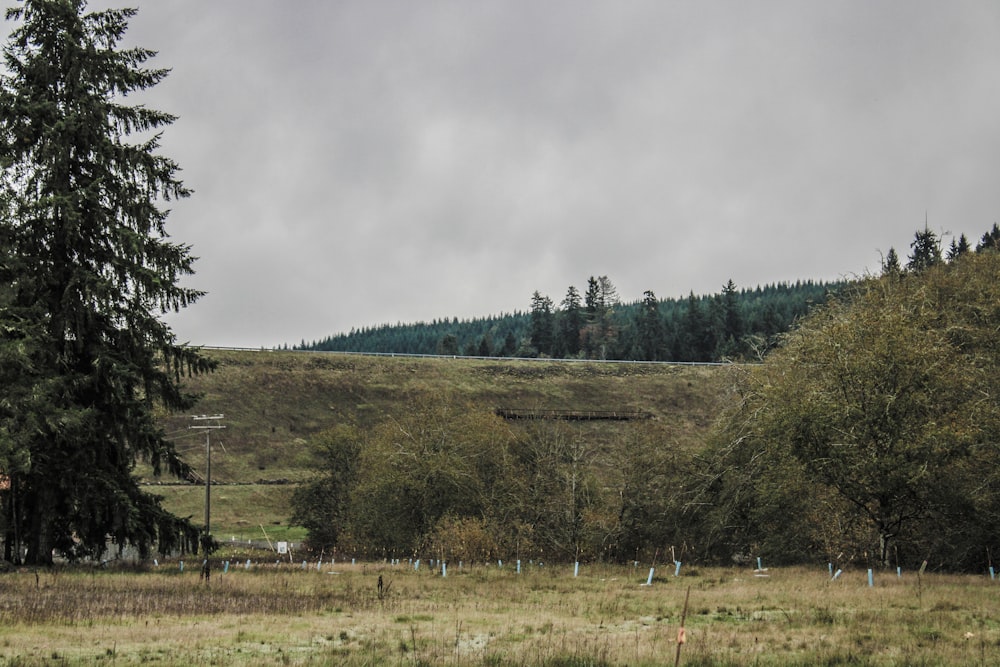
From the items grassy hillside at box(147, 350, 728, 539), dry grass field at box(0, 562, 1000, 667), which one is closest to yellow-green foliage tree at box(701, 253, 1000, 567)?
dry grass field at box(0, 562, 1000, 667)

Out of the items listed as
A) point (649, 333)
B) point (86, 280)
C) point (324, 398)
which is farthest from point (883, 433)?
point (649, 333)

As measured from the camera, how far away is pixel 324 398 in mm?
101562

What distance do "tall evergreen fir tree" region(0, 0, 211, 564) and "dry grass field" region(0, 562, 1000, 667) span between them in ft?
7.97

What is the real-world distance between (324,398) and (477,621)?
280 ft

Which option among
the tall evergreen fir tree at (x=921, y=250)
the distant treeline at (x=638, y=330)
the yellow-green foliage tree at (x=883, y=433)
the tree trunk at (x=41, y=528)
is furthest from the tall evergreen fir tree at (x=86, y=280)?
the distant treeline at (x=638, y=330)

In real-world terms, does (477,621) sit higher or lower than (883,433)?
lower

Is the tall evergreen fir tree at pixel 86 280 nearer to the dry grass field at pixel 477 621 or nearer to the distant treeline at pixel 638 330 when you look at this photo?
the dry grass field at pixel 477 621

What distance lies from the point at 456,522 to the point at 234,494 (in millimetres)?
37600

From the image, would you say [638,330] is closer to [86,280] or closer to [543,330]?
[543,330]

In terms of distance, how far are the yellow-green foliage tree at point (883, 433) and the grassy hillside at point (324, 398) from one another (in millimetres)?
36599

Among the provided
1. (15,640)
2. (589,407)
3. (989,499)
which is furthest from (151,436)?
(589,407)

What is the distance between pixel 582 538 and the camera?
49281 millimetres

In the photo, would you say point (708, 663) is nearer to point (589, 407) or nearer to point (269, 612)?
point (269, 612)

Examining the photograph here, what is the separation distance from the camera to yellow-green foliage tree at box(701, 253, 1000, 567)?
102 feet
